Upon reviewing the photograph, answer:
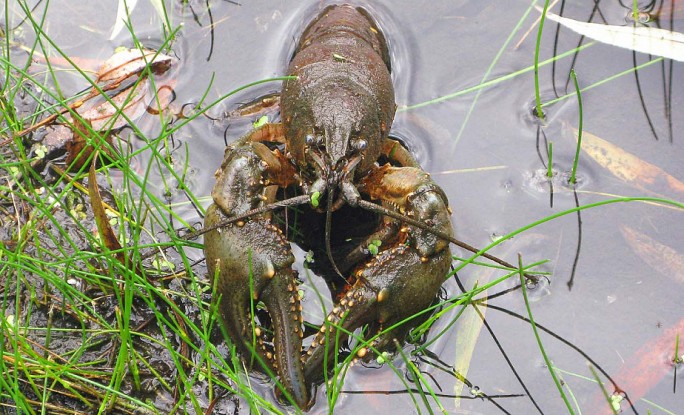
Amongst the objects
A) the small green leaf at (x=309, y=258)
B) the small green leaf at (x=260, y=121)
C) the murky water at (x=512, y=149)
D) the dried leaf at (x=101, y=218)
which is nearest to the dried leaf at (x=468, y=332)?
the murky water at (x=512, y=149)

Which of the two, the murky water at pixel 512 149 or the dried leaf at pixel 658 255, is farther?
the dried leaf at pixel 658 255

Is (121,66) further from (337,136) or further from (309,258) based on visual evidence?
(309,258)

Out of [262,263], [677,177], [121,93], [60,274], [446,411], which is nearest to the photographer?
[262,263]

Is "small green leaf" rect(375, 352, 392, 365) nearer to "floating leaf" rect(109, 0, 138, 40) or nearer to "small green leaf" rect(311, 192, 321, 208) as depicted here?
"small green leaf" rect(311, 192, 321, 208)

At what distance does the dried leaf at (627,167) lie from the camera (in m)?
4.61

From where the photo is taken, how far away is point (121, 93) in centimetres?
495

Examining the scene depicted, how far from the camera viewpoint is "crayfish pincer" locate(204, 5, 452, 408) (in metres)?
3.71

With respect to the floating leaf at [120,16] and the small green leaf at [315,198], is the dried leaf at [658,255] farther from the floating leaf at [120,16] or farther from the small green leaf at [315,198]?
the floating leaf at [120,16]

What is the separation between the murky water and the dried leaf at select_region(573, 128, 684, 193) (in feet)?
0.09

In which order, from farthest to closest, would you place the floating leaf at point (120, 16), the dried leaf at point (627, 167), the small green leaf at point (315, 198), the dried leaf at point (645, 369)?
the floating leaf at point (120, 16)
the dried leaf at point (627, 167)
the dried leaf at point (645, 369)
the small green leaf at point (315, 198)

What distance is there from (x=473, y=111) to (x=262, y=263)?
205 cm

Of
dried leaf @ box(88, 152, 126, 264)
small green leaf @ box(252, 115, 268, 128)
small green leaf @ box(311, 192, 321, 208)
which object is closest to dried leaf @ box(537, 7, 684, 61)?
small green leaf @ box(252, 115, 268, 128)

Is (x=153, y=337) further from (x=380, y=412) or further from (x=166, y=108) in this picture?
(x=166, y=108)

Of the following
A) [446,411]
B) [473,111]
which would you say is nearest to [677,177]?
[473,111]
